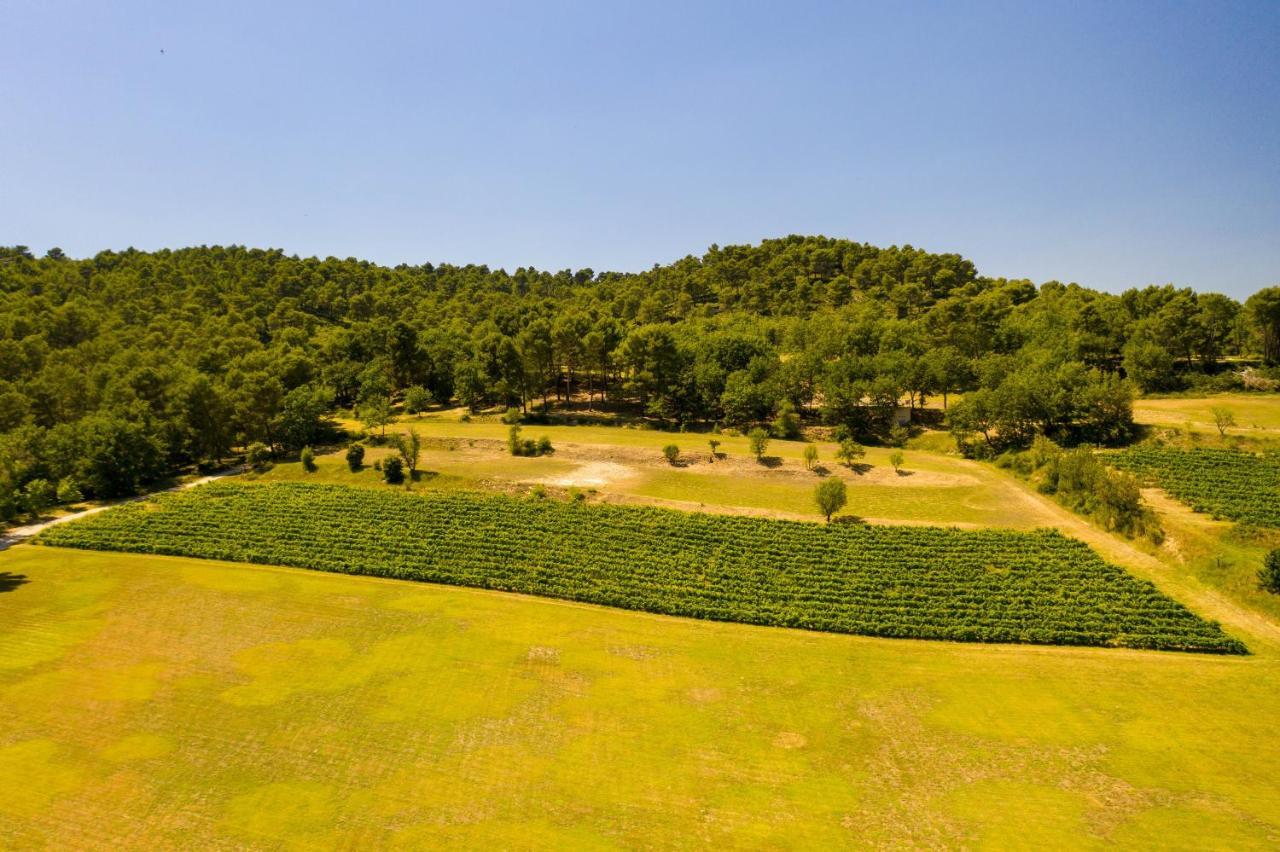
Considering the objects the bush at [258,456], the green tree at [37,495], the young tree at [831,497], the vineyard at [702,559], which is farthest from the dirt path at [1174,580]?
the green tree at [37,495]

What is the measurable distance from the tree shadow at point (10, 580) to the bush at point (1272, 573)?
3463 inches

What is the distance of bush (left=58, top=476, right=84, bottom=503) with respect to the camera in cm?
5750

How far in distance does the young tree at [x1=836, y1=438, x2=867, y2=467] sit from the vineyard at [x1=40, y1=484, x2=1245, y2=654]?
15513mm

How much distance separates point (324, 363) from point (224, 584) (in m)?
72.4

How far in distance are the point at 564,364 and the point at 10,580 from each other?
241 ft

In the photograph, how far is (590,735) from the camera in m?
27.9

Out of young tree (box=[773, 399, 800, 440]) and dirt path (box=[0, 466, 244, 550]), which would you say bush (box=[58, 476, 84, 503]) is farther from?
young tree (box=[773, 399, 800, 440])

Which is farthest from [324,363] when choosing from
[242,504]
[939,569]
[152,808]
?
[939,569]

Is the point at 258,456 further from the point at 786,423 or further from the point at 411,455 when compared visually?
the point at 786,423

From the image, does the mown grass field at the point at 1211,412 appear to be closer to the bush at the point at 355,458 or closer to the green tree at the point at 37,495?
the bush at the point at 355,458

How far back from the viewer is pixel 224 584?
43500 mm

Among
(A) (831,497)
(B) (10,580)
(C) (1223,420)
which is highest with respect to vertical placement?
(C) (1223,420)

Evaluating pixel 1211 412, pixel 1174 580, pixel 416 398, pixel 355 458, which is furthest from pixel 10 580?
pixel 1211 412

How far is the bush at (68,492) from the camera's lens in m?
57.5
